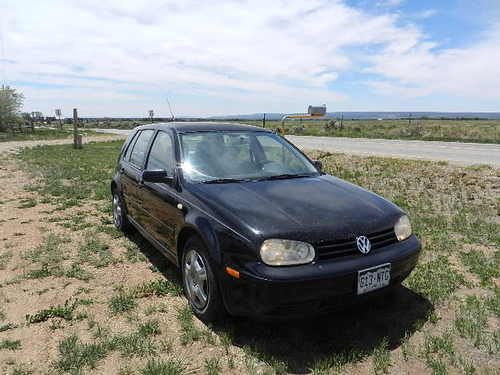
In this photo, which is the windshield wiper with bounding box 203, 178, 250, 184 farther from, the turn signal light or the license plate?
the license plate

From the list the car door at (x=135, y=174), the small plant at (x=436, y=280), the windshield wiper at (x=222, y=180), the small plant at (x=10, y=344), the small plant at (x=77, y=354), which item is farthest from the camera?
the car door at (x=135, y=174)

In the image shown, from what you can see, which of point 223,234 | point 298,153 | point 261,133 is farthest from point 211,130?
point 223,234

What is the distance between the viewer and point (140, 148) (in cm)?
504

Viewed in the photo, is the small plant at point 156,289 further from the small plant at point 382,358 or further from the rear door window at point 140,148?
the small plant at point 382,358

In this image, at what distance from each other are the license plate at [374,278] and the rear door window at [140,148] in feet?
9.81

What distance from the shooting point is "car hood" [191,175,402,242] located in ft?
9.13

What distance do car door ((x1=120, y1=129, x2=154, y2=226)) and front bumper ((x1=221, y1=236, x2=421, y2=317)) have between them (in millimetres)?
2131

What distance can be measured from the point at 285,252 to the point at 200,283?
917mm

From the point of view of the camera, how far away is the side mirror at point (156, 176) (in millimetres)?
3658

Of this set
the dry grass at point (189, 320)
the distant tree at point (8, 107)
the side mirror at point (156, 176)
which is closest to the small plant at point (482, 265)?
the dry grass at point (189, 320)

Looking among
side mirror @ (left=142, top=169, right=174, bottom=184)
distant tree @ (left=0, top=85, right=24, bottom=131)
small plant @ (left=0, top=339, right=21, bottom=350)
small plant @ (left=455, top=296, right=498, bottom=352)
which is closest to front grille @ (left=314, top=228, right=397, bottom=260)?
small plant @ (left=455, top=296, right=498, bottom=352)

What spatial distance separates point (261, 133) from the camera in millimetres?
4594

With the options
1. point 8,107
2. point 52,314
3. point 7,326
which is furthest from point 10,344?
point 8,107

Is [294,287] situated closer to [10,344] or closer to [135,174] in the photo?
[10,344]
